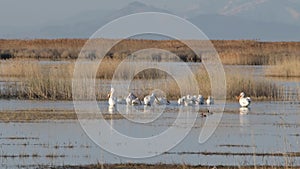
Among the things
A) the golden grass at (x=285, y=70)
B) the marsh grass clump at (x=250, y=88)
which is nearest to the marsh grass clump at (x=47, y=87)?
the marsh grass clump at (x=250, y=88)

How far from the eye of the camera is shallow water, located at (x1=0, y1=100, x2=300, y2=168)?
12945mm

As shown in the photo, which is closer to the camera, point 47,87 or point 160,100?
point 160,100

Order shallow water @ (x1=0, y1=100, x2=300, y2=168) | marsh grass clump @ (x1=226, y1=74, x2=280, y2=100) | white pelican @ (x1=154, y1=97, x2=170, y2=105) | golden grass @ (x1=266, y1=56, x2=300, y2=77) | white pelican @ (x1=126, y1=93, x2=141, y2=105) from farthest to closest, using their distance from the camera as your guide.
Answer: golden grass @ (x1=266, y1=56, x2=300, y2=77) → marsh grass clump @ (x1=226, y1=74, x2=280, y2=100) → white pelican @ (x1=154, y1=97, x2=170, y2=105) → white pelican @ (x1=126, y1=93, x2=141, y2=105) → shallow water @ (x1=0, y1=100, x2=300, y2=168)

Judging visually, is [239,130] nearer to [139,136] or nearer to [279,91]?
[139,136]

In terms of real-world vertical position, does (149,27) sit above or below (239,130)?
above

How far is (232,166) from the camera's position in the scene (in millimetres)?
12453

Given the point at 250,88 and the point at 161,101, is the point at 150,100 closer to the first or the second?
the point at 161,101

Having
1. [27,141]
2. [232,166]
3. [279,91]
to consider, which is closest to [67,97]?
[279,91]

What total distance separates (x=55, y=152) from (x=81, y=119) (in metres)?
5.35

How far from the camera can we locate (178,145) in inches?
591

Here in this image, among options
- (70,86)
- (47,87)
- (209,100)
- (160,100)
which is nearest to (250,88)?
(209,100)

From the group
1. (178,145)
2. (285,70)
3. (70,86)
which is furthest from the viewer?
(285,70)

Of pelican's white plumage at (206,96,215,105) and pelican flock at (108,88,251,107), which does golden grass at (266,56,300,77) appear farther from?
pelican flock at (108,88,251,107)

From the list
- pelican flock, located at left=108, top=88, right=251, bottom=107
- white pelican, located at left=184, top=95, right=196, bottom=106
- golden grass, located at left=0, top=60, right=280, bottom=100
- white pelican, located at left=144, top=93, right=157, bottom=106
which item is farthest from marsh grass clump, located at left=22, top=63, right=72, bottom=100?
white pelican, located at left=184, top=95, right=196, bottom=106
